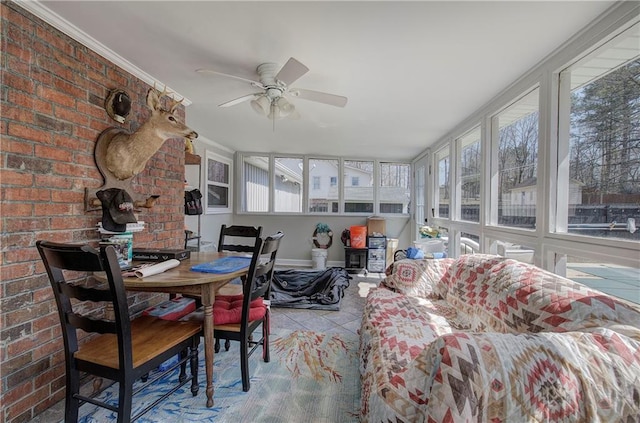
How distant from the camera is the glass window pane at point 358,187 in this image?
238 inches

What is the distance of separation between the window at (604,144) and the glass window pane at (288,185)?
15.4 ft

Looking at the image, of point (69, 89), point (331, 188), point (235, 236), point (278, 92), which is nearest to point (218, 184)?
point (331, 188)

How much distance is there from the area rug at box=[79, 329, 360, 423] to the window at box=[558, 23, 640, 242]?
1826 mm

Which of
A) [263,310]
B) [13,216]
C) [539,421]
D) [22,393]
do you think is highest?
[13,216]

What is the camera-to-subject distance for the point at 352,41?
1.77m

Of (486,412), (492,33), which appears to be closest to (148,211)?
(486,412)

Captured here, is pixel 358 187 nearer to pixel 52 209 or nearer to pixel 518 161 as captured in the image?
pixel 518 161

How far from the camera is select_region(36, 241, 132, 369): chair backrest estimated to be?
44.0 inches

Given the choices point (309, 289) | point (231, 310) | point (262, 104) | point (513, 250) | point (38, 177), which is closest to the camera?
point (38, 177)

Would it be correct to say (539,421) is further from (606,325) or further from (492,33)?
(492,33)

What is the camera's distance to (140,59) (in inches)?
81.3

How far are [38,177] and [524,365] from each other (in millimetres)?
2426

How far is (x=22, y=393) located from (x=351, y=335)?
221cm

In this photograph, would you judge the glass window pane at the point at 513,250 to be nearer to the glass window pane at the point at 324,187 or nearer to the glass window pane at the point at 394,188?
A: the glass window pane at the point at 394,188
